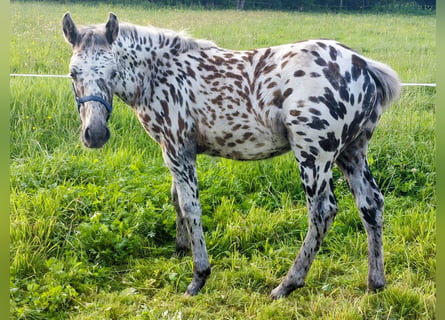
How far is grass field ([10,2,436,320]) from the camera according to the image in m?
3.58

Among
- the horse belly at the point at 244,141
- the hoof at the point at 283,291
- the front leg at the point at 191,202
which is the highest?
the horse belly at the point at 244,141

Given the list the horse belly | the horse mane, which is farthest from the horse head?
the horse belly

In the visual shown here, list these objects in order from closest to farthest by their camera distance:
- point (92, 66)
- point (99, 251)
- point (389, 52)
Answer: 1. point (92, 66)
2. point (99, 251)
3. point (389, 52)

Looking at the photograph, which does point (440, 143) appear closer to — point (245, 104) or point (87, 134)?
point (245, 104)

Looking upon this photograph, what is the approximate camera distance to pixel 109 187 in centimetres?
461

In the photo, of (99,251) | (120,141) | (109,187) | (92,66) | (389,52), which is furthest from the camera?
(389,52)

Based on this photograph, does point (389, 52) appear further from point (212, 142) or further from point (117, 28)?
point (117, 28)

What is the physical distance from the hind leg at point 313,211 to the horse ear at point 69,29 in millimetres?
1648

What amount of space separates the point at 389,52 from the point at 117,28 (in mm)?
3792

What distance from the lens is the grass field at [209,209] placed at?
3.58m

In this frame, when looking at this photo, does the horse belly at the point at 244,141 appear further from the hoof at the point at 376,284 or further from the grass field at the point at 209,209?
the hoof at the point at 376,284

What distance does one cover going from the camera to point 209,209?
4578 mm

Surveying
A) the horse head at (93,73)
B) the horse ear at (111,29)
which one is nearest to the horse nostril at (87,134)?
the horse head at (93,73)

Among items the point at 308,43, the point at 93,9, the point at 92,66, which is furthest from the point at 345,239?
the point at 93,9
